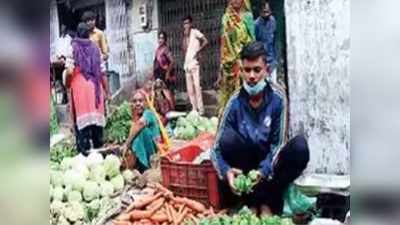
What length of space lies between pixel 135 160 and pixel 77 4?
1.67ft

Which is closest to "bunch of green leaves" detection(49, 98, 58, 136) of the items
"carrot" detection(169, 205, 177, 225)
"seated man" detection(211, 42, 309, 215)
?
"carrot" detection(169, 205, 177, 225)

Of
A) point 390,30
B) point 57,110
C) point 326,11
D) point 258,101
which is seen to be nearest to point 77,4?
point 57,110

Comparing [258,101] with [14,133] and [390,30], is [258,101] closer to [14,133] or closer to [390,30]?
[390,30]

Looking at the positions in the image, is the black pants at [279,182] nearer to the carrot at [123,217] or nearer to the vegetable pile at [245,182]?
the vegetable pile at [245,182]

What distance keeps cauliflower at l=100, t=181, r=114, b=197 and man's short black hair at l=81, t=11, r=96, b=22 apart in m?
0.50

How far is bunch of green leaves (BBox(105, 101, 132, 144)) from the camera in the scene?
7.35 feet

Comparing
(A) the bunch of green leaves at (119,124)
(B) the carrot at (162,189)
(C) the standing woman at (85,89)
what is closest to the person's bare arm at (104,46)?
(C) the standing woman at (85,89)

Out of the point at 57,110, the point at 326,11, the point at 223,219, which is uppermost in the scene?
the point at 326,11

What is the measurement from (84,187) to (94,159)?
9 centimetres

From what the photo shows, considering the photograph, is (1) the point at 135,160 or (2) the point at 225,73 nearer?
(2) the point at 225,73

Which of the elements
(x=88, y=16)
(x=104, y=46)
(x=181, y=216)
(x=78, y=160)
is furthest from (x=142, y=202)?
(x=88, y=16)

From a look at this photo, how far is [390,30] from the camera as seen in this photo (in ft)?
5.49

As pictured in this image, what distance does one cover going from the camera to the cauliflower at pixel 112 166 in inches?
89.7

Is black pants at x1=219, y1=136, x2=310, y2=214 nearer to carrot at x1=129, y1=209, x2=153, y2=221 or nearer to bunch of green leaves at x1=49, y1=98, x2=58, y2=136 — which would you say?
carrot at x1=129, y1=209, x2=153, y2=221
